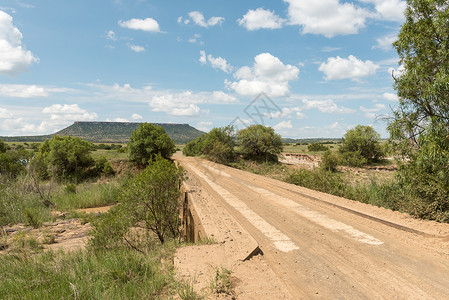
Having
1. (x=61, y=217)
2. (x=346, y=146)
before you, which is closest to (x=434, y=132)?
(x=61, y=217)

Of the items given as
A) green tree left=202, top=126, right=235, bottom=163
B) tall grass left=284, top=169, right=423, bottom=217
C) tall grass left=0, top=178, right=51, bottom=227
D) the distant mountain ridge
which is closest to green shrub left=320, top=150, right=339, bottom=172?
green tree left=202, top=126, right=235, bottom=163

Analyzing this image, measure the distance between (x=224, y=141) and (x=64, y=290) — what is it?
31612 millimetres

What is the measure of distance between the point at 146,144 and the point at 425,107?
25868 mm

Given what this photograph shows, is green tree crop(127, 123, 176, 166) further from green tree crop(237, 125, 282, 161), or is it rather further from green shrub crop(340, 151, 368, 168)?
green shrub crop(340, 151, 368, 168)

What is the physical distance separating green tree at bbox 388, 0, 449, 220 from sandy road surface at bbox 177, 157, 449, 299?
1357 mm

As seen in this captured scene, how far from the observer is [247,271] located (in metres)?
4.32

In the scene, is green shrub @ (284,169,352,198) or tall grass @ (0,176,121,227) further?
tall grass @ (0,176,121,227)

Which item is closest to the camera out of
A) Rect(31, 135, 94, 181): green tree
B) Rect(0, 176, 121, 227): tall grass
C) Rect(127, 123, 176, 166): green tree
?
Rect(0, 176, 121, 227): tall grass

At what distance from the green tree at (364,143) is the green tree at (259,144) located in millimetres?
14696

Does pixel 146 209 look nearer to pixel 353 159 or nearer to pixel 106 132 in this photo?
pixel 353 159

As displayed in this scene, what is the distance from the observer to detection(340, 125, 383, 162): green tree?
43.2 m

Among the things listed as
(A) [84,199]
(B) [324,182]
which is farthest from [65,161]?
(B) [324,182]

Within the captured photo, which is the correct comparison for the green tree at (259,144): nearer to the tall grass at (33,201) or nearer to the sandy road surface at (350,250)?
the tall grass at (33,201)

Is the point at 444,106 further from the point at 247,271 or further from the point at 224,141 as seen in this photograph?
the point at 224,141
